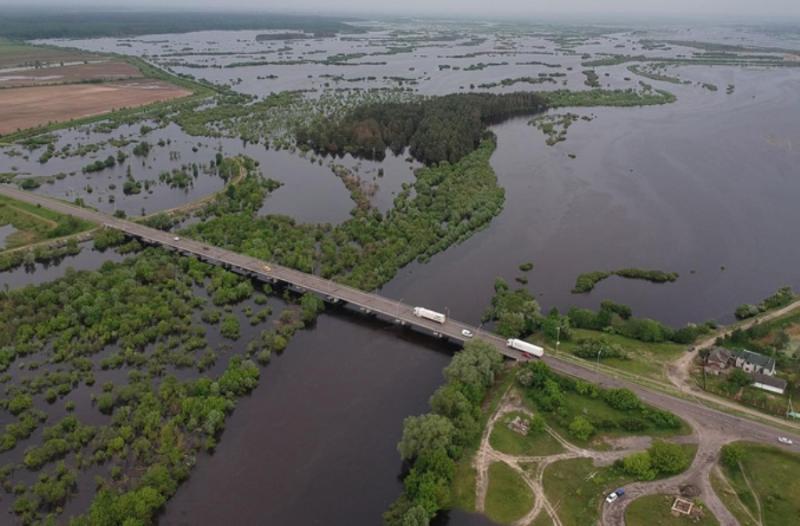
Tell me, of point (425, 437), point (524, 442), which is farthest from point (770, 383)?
point (425, 437)

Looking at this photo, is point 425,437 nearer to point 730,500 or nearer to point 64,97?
point 730,500

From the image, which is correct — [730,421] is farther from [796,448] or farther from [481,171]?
[481,171]

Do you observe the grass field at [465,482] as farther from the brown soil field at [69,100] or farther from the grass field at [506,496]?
the brown soil field at [69,100]

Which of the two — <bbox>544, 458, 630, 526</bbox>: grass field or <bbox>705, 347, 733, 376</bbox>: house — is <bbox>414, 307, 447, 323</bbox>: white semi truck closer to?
<bbox>544, 458, 630, 526</bbox>: grass field

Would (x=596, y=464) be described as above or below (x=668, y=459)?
below

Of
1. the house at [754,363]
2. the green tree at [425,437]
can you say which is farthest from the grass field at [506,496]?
the house at [754,363]

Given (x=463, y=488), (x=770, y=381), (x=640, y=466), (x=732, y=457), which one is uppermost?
(x=770, y=381)
